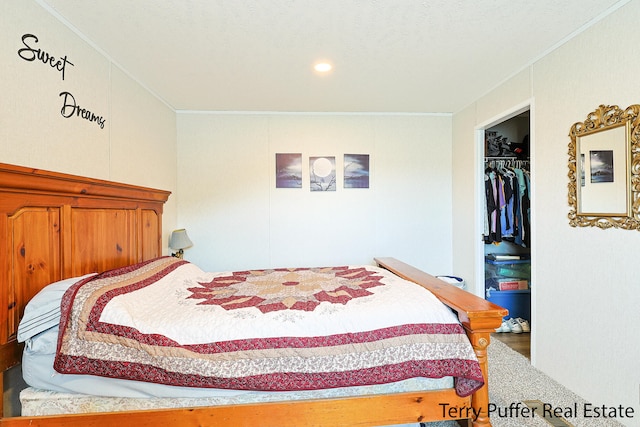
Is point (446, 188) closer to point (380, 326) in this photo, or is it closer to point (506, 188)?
point (506, 188)

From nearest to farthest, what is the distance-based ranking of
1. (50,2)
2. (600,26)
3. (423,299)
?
(423,299), (50,2), (600,26)

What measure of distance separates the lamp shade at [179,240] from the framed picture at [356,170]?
1836 mm

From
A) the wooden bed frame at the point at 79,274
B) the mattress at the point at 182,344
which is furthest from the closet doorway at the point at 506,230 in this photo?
the mattress at the point at 182,344

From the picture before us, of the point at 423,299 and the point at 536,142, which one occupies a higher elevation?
the point at 536,142

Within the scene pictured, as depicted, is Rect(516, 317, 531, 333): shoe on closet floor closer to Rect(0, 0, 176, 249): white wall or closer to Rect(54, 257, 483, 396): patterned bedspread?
Rect(54, 257, 483, 396): patterned bedspread

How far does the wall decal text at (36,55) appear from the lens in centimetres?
159

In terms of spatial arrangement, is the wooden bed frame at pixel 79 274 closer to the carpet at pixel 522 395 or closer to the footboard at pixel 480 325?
the footboard at pixel 480 325

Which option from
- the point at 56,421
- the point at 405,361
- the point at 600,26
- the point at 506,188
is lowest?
the point at 56,421

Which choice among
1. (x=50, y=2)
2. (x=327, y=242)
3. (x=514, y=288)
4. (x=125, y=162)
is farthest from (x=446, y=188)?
(x=50, y=2)

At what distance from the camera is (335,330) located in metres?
1.44

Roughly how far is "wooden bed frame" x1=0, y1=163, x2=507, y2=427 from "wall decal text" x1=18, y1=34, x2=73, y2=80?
673 mm

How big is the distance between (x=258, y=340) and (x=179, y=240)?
223 centimetres

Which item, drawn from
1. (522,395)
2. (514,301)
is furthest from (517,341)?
(522,395)

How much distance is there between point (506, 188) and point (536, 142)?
100cm
